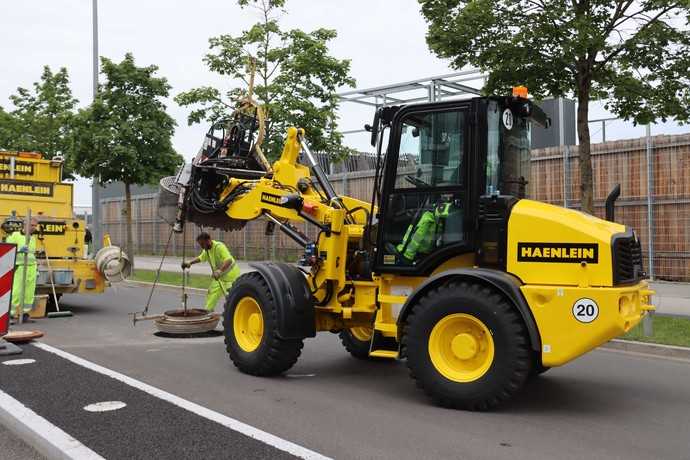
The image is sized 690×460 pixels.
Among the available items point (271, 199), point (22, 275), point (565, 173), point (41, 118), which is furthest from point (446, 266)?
point (41, 118)

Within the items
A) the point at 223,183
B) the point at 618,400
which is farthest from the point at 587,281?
the point at 223,183

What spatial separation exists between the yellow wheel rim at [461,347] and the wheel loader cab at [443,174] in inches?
23.7

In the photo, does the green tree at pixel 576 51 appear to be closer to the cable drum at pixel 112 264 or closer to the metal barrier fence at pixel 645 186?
the metal barrier fence at pixel 645 186

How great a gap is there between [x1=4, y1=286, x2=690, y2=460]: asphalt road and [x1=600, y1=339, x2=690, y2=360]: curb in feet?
0.62

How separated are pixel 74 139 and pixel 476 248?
1518cm

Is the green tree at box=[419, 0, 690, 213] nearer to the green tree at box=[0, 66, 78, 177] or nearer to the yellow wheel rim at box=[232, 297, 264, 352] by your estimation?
the yellow wheel rim at box=[232, 297, 264, 352]

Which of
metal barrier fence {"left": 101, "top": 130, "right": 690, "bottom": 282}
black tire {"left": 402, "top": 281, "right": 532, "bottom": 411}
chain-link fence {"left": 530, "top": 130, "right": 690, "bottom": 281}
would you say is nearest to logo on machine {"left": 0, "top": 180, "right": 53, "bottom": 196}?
metal barrier fence {"left": 101, "top": 130, "right": 690, "bottom": 282}

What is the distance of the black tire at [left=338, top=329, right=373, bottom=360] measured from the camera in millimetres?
7871

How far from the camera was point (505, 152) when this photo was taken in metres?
6.11

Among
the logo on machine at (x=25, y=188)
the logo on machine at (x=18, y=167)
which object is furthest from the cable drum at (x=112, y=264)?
the logo on machine at (x=18, y=167)

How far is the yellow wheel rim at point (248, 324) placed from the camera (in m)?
7.10

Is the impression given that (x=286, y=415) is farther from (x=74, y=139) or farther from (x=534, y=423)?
(x=74, y=139)

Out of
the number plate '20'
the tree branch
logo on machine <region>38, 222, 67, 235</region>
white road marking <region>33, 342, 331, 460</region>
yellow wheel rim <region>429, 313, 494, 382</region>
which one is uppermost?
the tree branch

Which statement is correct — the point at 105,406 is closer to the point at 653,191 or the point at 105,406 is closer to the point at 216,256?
the point at 216,256
